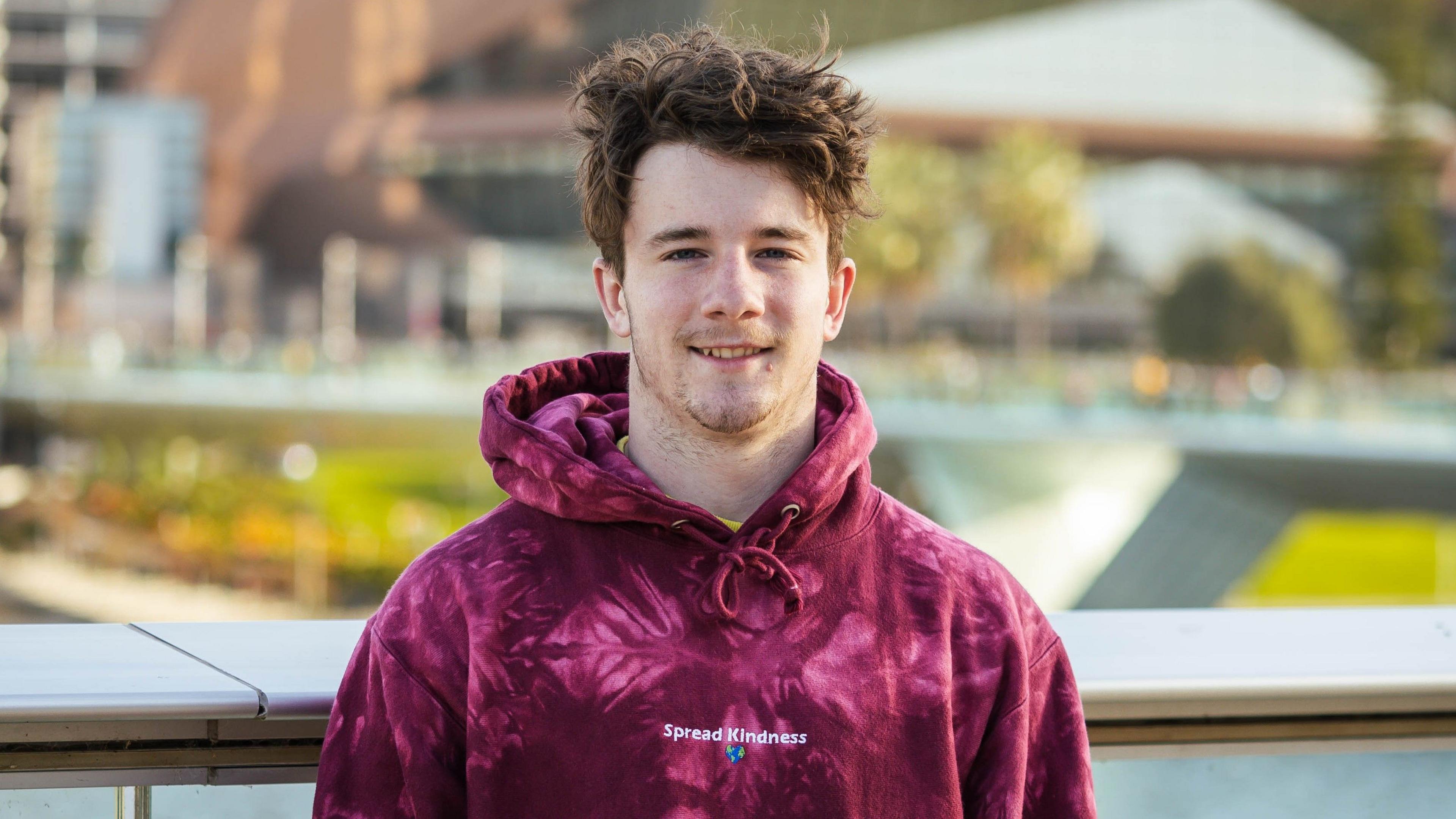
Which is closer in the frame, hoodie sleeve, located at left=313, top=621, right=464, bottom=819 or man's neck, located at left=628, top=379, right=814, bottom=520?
hoodie sleeve, located at left=313, top=621, right=464, bottom=819

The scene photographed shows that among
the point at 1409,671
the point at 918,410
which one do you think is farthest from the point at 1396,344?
the point at 1409,671

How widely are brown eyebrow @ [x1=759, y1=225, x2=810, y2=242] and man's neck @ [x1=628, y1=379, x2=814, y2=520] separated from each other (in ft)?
0.74

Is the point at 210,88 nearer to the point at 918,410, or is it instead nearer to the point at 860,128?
the point at 918,410

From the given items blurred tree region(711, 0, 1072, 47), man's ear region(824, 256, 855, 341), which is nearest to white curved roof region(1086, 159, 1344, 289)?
blurred tree region(711, 0, 1072, 47)

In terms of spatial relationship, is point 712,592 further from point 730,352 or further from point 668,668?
point 730,352

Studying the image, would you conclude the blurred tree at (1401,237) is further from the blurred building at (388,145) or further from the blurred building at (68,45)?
the blurred building at (68,45)

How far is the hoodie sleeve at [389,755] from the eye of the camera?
1.87 meters

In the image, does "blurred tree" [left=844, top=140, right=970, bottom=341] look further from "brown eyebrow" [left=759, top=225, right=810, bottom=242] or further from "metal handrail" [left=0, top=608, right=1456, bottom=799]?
"brown eyebrow" [left=759, top=225, right=810, bottom=242]

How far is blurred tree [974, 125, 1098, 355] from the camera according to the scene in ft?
140

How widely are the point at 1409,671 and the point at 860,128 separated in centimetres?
131

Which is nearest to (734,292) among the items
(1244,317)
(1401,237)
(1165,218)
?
(1244,317)

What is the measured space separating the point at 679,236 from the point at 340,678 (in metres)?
0.78

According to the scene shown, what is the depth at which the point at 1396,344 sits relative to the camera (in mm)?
46906

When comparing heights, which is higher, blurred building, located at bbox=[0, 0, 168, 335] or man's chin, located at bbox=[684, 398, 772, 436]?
blurred building, located at bbox=[0, 0, 168, 335]
